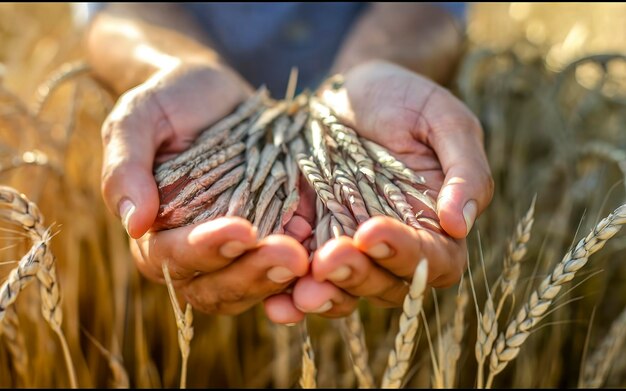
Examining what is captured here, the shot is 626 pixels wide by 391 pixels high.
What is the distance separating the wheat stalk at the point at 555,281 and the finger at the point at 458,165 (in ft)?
0.40

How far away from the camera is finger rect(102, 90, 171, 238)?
2.61 ft

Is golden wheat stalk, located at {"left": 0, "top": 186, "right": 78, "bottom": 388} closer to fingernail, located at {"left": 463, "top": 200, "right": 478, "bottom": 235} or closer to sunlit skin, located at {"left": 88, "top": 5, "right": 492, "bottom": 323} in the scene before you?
sunlit skin, located at {"left": 88, "top": 5, "right": 492, "bottom": 323}

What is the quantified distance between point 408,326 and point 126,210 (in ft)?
1.31

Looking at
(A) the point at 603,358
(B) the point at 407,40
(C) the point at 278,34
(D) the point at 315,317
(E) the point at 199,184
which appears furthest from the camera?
(C) the point at 278,34

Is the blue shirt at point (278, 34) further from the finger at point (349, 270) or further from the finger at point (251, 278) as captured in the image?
the finger at point (349, 270)

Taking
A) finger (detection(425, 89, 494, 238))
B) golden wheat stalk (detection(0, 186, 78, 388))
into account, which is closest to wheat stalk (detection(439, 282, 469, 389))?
finger (detection(425, 89, 494, 238))

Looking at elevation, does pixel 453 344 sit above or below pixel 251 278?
below

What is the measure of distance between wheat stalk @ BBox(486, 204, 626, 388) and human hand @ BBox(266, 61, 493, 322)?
0.11 m

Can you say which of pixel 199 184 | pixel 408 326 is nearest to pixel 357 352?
pixel 408 326

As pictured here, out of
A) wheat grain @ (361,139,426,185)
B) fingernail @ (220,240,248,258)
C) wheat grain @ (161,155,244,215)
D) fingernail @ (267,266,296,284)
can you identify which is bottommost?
fingernail @ (267,266,296,284)

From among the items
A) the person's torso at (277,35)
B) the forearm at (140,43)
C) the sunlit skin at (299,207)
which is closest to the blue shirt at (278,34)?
the person's torso at (277,35)

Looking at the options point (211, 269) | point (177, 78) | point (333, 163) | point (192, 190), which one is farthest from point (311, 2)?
point (211, 269)

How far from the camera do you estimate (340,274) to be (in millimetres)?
703

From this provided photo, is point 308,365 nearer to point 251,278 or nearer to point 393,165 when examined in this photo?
point 251,278
